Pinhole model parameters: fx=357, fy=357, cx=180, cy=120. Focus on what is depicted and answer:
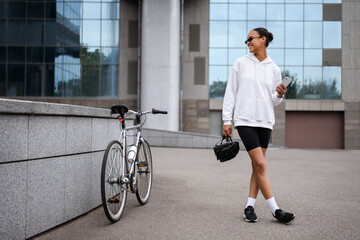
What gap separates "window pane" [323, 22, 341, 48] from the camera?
81.0 ft

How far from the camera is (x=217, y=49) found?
81.8 feet

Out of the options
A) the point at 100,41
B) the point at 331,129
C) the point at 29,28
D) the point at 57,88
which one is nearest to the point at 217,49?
the point at 100,41

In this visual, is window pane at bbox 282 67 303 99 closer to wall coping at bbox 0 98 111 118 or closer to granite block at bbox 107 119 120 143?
granite block at bbox 107 119 120 143

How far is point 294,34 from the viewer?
24828mm

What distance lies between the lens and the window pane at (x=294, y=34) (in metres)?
24.8

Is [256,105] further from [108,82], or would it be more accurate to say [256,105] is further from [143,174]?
[108,82]

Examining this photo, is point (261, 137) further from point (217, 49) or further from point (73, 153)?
point (217, 49)

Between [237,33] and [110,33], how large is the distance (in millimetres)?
8896

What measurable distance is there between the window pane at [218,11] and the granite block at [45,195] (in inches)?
897

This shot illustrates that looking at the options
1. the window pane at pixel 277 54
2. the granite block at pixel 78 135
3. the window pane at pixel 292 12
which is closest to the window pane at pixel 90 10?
the window pane at pixel 277 54

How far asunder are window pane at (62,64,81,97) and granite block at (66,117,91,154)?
21145 millimetres

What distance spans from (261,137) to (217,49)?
21.5 meters

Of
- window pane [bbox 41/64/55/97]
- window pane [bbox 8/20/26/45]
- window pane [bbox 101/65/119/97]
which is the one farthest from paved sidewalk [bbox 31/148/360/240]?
window pane [bbox 8/20/26/45]

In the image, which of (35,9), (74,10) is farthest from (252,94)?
(35,9)
